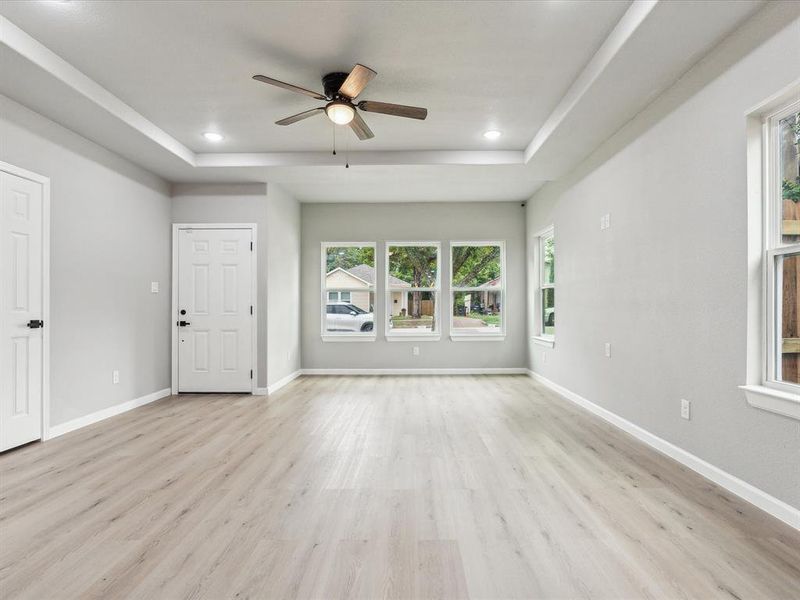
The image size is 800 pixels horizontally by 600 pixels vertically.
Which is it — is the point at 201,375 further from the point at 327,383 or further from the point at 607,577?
the point at 607,577

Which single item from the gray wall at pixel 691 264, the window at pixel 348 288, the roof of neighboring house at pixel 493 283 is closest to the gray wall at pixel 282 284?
the window at pixel 348 288

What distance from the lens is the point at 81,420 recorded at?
12.6ft

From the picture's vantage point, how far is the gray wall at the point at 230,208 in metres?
5.35

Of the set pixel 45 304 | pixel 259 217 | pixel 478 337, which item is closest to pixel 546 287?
pixel 478 337

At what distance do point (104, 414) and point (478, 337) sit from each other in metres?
5.01

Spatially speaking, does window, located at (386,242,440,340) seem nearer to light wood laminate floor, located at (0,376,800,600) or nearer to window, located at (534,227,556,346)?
window, located at (534,227,556,346)

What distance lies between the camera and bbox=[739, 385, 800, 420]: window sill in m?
2.02

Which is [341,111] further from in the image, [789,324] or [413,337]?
[413,337]

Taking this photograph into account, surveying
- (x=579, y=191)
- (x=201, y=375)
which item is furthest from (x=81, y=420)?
(x=579, y=191)

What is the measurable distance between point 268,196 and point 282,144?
1.06 meters

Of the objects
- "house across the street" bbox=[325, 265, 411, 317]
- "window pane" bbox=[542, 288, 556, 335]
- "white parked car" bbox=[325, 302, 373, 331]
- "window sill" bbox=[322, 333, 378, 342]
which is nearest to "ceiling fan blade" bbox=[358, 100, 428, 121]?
"window pane" bbox=[542, 288, 556, 335]

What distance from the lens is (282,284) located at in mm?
5922

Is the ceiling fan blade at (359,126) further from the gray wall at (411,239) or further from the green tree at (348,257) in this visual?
the green tree at (348,257)

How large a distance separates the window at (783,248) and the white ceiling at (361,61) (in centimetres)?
70
